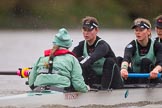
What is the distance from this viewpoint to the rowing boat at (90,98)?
8672mm

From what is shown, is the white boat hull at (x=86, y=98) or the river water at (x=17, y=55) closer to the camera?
the white boat hull at (x=86, y=98)

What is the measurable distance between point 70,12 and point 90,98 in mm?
31841

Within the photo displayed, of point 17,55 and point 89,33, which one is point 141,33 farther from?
point 17,55

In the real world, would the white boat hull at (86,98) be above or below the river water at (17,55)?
below

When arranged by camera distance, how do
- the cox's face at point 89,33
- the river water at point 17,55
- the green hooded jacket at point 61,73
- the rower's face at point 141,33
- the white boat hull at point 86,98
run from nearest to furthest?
1. the white boat hull at point 86,98
2. the green hooded jacket at point 61,73
3. the cox's face at point 89,33
4. the rower's face at point 141,33
5. the river water at point 17,55

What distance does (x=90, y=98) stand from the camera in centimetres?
942

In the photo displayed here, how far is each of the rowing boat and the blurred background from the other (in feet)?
82.7

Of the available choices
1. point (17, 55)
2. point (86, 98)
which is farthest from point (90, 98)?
Result: point (17, 55)

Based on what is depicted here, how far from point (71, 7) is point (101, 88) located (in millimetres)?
33040

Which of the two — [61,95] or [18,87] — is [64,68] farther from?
[18,87]

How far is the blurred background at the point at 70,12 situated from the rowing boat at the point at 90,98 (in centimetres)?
2520

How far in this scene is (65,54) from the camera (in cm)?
893

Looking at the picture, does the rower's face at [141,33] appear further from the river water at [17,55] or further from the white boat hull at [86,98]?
the river water at [17,55]

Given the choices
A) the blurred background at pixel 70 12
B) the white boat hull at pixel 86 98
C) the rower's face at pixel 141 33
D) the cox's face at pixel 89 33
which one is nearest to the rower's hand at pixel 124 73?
the white boat hull at pixel 86 98
